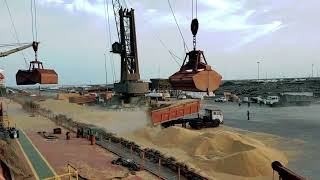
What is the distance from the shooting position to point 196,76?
13.1m

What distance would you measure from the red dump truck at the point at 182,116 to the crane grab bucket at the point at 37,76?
1869 centimetres

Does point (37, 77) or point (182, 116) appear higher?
point (37, 77)

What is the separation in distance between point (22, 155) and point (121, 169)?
22.1ft

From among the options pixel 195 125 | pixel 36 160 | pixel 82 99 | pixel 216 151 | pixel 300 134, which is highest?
pixel 82 99

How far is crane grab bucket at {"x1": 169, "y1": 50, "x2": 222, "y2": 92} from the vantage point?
13.1m

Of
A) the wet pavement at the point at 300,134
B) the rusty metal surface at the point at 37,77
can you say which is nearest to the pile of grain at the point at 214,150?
the wet pavement at the point at 300,134

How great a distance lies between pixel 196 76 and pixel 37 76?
13.2 meters

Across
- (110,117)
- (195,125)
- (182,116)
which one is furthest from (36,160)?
(110,117)

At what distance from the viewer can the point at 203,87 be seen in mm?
13109

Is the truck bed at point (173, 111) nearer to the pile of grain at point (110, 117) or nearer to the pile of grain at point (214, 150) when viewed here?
the pile of grain at point (214, 150)

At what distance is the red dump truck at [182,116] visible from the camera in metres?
41.8

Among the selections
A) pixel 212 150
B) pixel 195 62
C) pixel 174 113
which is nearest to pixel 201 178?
pixel 195 62

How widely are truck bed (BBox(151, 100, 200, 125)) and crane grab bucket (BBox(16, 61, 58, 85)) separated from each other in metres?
18.7

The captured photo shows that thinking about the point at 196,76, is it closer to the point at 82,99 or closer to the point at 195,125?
the point at 195,125
